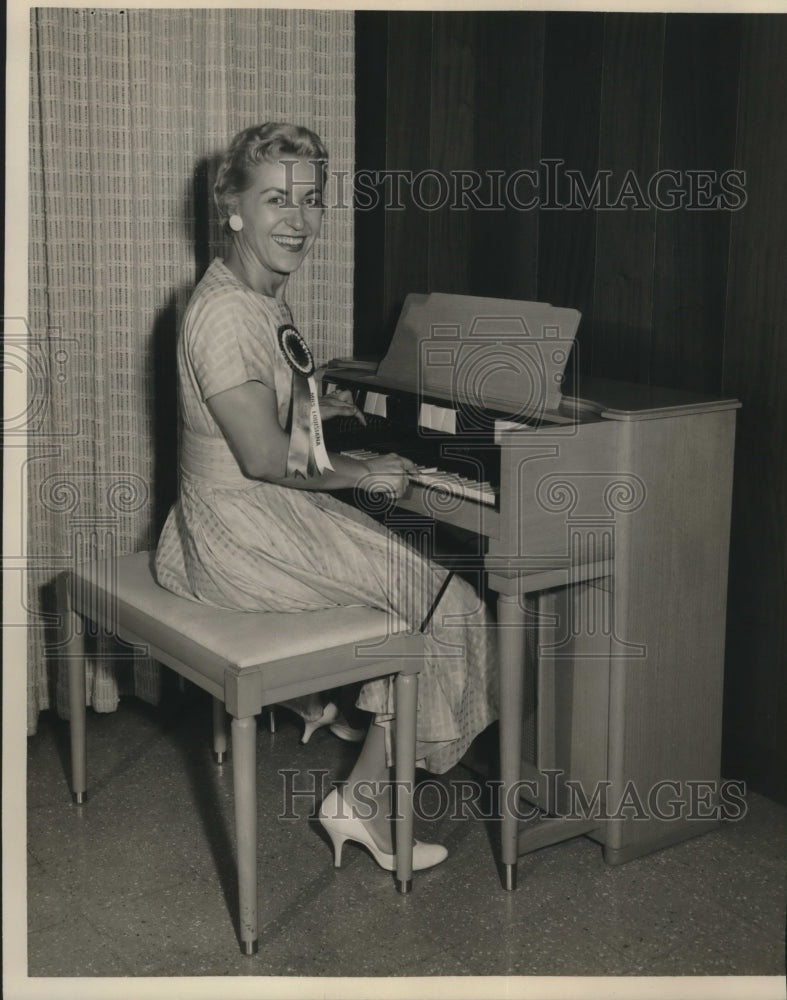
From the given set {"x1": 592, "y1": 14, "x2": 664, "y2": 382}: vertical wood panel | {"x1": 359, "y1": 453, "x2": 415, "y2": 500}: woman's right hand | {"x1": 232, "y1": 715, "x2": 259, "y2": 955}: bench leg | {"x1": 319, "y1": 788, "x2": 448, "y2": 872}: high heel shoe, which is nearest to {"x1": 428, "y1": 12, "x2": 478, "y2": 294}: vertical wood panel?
{"x1": 592, "y1": 14, "x2": 664, "y2": 382}: vertical wood panel

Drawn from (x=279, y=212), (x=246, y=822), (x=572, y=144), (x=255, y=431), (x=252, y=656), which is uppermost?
(x=572, y=144)

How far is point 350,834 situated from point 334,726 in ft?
2.10

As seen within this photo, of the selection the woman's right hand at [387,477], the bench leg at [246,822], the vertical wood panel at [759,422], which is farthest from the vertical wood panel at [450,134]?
the bench leg at [246,822]

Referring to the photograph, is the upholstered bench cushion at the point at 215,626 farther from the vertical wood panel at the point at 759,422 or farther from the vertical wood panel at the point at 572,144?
the vertical wood panel at the point at 572,144

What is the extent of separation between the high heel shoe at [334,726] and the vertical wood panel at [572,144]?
44.5 inches

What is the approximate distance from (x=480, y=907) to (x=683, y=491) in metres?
0.98

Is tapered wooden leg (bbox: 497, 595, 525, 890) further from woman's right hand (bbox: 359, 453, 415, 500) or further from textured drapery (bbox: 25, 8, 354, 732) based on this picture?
textured drapery (bbox: 25, 8, 354, 732)

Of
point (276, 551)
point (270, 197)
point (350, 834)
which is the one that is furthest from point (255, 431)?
point (350, 834)

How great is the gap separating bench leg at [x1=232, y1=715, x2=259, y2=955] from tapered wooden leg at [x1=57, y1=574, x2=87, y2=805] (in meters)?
0.73

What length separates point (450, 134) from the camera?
11.3 feet

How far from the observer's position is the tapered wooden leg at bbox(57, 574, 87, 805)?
298 cm

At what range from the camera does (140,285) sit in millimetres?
3389

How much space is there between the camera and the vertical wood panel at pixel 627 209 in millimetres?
2949

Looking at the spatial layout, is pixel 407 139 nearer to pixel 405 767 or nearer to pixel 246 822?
pixel 405 767
